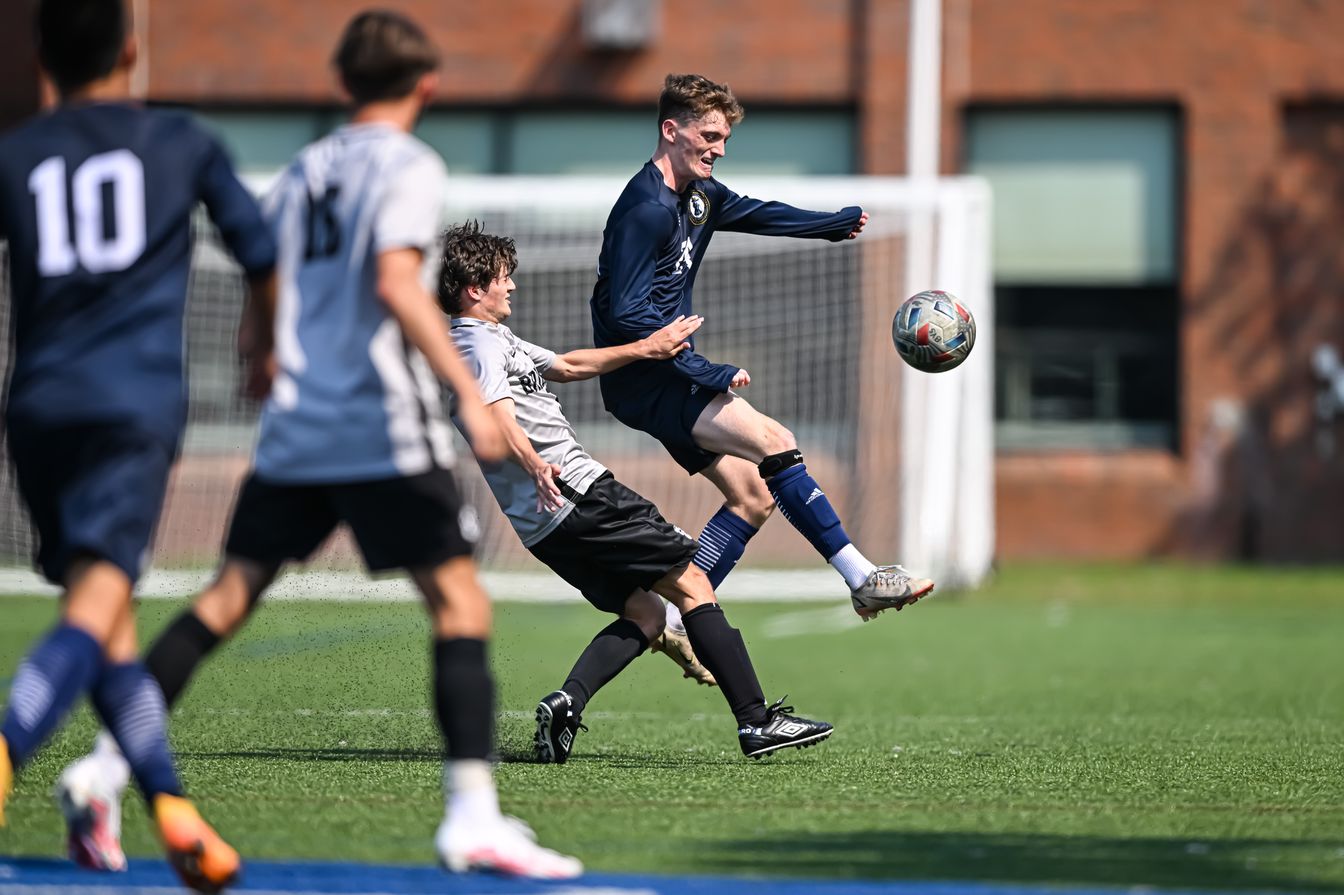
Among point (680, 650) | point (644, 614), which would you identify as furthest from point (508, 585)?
point (644, 614)

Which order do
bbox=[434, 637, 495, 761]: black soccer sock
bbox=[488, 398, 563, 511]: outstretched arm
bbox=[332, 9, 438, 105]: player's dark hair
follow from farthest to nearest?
bbox=[488, 398, 563, 511]: outstretched arm, bbox=[332, 9, 438, 105]: player's dark hair, bbox=[434, 637, 495, 761]: black soccer sock

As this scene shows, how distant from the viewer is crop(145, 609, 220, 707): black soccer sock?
14.5 ft

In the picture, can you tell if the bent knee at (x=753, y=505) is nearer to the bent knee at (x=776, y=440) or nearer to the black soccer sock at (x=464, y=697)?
the bent knee at (x=776, y=440)

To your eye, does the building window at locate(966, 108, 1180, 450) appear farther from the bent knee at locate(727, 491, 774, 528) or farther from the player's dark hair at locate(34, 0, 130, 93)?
the player's dark hair at locate(34, 0, 130, 93)

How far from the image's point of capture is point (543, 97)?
19.2 meters

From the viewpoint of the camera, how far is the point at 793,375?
52.8 ft

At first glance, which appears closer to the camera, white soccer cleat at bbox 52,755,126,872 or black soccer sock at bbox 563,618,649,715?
white soccer cleat at bbox 52,755,126,872

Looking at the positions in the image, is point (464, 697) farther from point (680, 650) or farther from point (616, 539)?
point (680, 650)

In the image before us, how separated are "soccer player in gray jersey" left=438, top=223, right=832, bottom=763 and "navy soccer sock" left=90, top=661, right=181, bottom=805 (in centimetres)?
198

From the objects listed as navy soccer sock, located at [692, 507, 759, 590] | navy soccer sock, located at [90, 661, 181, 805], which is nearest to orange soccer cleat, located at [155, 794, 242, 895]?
navy soccer sock, located at [90, 661, 181, 805]

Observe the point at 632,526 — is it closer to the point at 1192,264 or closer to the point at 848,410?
the point at 848,410

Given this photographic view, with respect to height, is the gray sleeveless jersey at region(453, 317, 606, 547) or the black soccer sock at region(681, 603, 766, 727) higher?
the gray sleeveless jersey at region(453, 317, 606, 547)

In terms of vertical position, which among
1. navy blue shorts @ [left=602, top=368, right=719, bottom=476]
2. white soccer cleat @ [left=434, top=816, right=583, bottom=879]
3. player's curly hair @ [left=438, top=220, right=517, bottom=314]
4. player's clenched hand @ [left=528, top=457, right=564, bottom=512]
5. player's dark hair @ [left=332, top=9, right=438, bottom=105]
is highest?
player's dark hair @ [left=332, top=9, right=438, bottom=105]

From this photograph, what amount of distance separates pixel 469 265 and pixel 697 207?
0.95 meters
